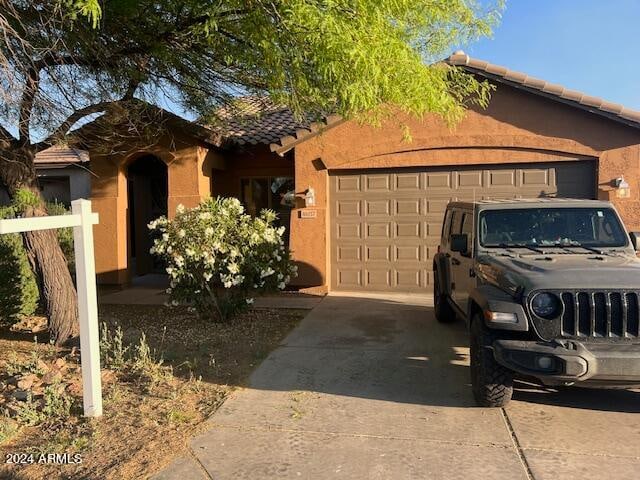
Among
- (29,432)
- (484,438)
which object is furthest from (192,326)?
(484,438)

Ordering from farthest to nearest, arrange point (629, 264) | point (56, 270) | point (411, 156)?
point (411, 156)
point (56, 270)
point (629, 264)

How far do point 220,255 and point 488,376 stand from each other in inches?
166

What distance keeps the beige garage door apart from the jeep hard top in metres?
4.33

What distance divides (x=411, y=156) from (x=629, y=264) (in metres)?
5.91

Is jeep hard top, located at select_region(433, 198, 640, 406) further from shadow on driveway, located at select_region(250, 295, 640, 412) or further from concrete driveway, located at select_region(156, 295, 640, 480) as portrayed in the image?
shadow on driveway, located at select_region(250, 295, 640, 412)

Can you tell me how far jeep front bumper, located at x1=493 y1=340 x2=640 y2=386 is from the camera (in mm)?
3854

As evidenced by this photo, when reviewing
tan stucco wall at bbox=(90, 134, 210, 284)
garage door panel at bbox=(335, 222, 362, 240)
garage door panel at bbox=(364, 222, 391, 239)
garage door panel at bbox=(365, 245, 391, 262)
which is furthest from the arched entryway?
garage door panel at bbox=(365, 245, 391, 262)

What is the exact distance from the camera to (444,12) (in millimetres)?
5266

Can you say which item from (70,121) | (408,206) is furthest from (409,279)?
(70,121)

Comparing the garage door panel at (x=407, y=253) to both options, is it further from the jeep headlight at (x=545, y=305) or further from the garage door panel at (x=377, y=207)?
the jeep headlight at (x=545, y=305)

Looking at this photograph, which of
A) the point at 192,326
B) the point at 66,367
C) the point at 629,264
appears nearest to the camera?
the point at 629,264

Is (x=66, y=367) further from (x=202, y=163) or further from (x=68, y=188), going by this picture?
(x=68, y=188)

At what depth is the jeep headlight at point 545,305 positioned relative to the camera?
4125 mm

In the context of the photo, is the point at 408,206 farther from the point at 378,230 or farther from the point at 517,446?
the point at 517,446
